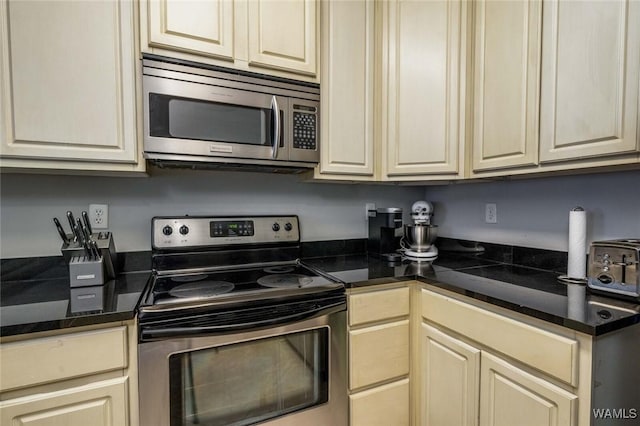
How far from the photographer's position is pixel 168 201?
164 cm

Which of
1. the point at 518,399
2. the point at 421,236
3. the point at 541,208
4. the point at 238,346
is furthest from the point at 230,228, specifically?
the point at 541,208

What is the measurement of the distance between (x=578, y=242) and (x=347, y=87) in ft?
4.08

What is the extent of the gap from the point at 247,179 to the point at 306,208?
0.39m

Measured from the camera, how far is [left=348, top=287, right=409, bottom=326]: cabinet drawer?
4.52ft

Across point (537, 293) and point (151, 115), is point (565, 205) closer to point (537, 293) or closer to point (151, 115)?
point (537, 293)

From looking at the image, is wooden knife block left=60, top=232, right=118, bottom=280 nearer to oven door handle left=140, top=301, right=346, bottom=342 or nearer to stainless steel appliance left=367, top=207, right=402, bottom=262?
oven door handle left=140, top=301, right=346, bottom=342

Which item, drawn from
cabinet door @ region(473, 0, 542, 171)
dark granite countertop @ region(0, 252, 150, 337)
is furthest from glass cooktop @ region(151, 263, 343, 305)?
cabinet door @ region(473, 0, 542, 171)

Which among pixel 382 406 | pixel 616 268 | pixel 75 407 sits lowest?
pixel 382 406

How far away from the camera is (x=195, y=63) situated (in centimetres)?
134

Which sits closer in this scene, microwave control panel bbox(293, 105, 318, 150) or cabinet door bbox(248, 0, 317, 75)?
cabinet door bbox(248, 0, 317, 75)

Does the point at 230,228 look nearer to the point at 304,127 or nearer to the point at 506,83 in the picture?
the point at 304,127

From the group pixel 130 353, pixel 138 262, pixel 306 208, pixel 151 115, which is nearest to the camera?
pixel 130 353

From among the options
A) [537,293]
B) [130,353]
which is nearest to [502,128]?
[537,293]

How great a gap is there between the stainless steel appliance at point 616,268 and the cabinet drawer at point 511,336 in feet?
1.17
